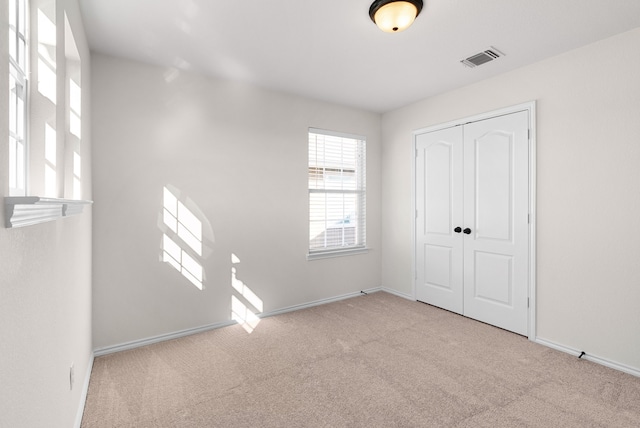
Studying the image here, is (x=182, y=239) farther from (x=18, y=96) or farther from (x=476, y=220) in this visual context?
(x=476, y=220)

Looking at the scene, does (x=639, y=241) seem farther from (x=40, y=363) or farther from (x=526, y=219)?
(x=40, y=363)

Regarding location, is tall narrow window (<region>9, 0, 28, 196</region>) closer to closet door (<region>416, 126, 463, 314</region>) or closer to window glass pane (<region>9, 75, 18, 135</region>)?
window glass pane (<region>9, 75, 18, 135</region>)

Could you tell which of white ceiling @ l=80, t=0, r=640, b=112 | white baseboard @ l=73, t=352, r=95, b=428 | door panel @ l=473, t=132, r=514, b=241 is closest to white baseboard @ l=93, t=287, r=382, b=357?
white baseboard @ l=73, t=352, r=95, b=428

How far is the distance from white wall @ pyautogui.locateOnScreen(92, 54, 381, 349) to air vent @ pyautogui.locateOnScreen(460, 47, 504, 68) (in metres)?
1.71

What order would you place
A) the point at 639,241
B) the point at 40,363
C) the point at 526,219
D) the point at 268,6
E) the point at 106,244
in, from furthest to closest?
1. the point at 526,219
2. the point at 106,244
3. the point at 639,241
4. the point at 268,6
5. the point at 40,363

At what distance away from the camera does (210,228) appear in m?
3.33

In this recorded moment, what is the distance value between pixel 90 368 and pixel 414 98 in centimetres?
425

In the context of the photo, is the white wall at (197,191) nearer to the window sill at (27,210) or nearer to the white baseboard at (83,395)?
the white baseboard at (83,395)

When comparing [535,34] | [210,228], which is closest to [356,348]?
[210,228]

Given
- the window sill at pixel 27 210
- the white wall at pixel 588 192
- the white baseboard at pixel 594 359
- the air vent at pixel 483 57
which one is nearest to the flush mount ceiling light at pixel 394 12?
the air vent at pixel 483 57

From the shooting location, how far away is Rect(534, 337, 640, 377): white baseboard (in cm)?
250

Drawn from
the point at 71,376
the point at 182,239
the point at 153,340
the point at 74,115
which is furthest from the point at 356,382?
the point at 74,115

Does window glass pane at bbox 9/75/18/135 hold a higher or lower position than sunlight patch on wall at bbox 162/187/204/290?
higher

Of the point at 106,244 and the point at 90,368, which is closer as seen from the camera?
the point at 90,368
